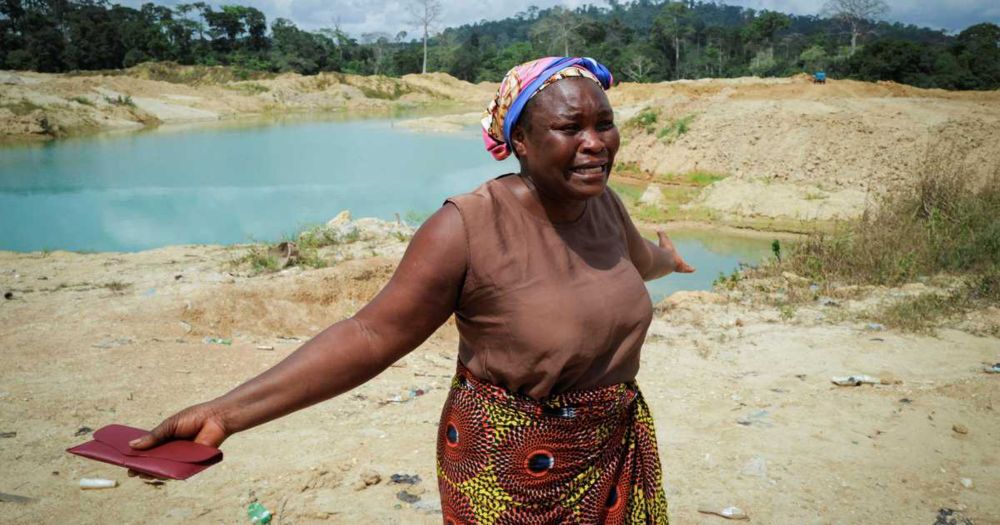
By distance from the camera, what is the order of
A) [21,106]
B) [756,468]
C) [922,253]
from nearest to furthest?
1. [756,468]
2. [922,253]
3. [21,106]

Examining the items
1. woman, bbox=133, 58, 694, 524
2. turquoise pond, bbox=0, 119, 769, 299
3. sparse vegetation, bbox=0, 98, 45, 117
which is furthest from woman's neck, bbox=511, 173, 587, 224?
sparse vegetation, bbox=0, 98, 45, 117

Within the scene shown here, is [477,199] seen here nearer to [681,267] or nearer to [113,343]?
[681,267]

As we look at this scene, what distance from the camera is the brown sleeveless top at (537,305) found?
4.37 feet

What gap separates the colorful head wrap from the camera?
1.40 metres

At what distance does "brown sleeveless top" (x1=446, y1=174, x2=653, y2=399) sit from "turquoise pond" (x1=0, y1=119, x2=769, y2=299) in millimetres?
7359

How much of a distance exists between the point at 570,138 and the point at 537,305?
1.15ft

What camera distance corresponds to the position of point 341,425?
12.0 feet

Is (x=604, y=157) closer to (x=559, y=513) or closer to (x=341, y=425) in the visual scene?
(x=559, y=513)

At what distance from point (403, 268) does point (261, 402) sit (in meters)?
0.37

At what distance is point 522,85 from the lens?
56.0 inches

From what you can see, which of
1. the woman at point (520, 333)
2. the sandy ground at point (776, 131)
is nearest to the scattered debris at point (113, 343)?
the woman at point (520, 333)

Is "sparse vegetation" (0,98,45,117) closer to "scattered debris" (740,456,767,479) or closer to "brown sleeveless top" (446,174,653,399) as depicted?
"scattered debris" (740,456,767,479)

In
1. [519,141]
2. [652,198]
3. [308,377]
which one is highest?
[519,141]

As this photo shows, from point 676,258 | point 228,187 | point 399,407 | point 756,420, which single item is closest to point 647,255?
point 676,258
